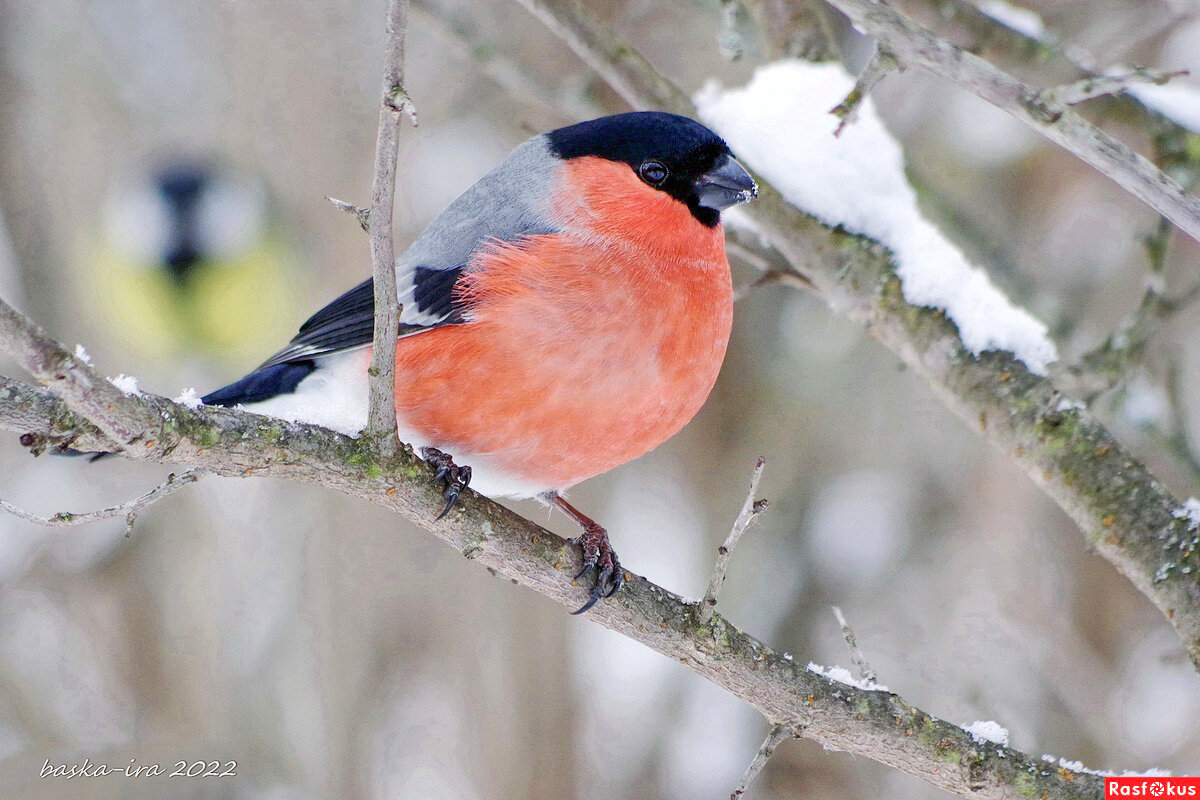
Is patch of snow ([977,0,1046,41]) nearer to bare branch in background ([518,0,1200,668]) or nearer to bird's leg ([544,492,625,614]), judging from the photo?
bare branch in background ([518,0,1200,668])

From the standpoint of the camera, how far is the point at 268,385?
3127 mm

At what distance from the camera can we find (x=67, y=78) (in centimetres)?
528

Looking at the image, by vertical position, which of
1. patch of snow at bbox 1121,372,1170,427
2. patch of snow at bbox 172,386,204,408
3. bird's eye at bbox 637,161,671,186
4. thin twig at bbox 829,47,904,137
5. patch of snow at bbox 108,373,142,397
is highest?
patch of snow at bbox 1121,372,1170,427

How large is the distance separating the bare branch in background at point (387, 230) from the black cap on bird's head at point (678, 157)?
107 centimetres

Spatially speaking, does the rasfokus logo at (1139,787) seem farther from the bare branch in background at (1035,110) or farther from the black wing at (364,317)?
the black wing at (364,317)

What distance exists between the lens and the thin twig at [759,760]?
2135mm

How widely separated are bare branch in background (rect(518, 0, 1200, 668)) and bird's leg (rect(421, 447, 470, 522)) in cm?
130

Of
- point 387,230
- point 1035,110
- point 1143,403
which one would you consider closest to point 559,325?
point 387,230

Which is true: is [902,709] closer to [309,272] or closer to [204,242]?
[309,272]

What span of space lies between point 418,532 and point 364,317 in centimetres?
216

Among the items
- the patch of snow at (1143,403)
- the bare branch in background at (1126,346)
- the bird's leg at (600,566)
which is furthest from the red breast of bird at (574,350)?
the patch of snow at (1143,403)

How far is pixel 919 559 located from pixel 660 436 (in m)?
3.16

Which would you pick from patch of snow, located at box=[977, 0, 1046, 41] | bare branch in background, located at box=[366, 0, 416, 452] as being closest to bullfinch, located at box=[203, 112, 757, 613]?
bare branch in background, located at box=[366, 0, 416, 452]

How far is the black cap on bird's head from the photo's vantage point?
2.88 m
